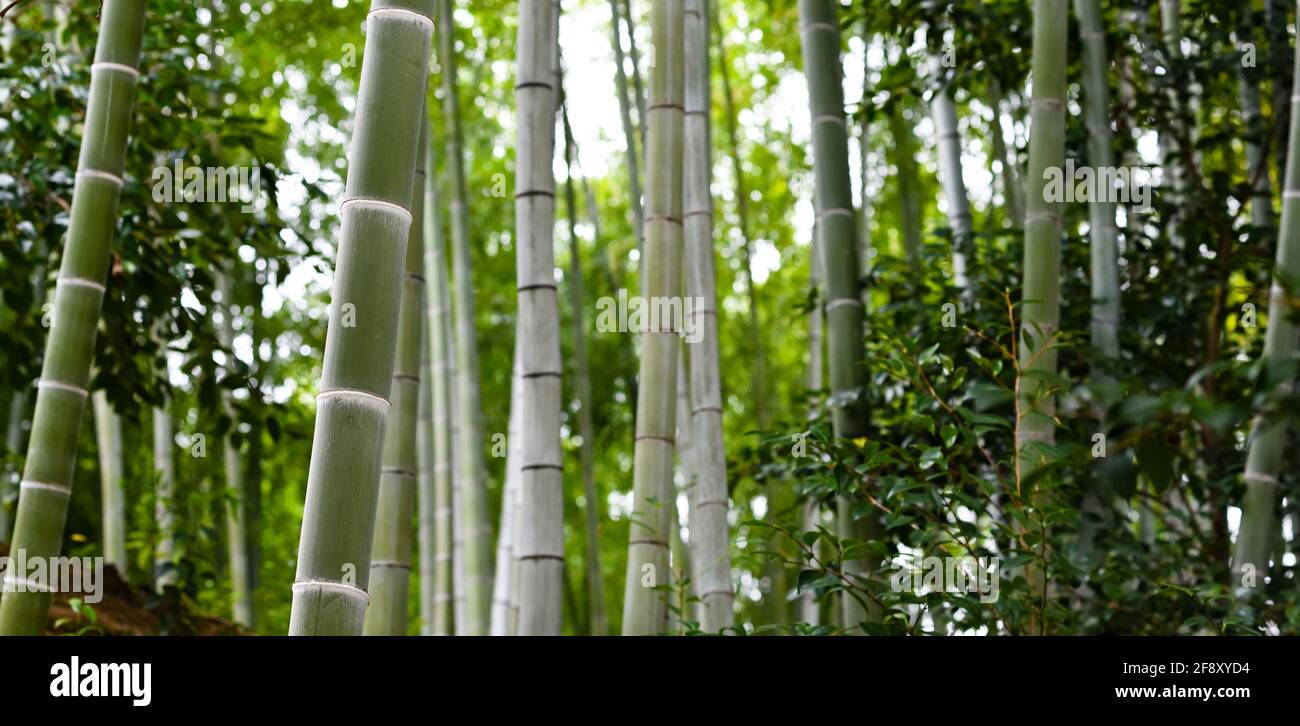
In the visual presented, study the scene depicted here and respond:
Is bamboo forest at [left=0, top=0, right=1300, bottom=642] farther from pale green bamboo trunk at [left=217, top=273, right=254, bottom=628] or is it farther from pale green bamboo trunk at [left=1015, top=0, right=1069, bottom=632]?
pale green bamboo trunk at [left=217, top=273, right=254, bottom=628]

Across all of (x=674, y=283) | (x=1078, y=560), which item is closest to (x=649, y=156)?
(x=674, y=283)

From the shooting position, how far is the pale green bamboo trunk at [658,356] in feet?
9.25

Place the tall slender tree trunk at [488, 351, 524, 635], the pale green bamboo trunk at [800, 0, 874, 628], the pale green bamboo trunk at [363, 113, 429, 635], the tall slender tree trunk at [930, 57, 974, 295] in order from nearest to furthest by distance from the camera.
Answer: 1. the pale green bamboo trunk at [363, 113, 429, 635]
2. the pale green bamboo trunk at [800, 0, 874, 628]
3. the tall slender tree trunk at [930, 57, 974, 295]
4. the tall slender tree trunk at [488, 351, 524, 635]

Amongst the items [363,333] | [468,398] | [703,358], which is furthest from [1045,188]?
[468,398]

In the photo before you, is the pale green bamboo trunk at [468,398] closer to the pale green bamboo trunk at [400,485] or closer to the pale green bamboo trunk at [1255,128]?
the pale green bamboo trunk at [400,485]

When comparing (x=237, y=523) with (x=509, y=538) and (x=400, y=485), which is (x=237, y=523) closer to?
(x=509, y=538)

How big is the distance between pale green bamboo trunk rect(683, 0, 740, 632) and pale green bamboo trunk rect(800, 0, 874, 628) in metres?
0.34

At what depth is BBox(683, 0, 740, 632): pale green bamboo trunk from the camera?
3.44 m

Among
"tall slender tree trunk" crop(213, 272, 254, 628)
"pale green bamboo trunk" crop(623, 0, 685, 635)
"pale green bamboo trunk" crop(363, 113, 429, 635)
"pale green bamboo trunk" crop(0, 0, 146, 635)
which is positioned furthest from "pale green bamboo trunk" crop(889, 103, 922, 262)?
"pale green bamboo trunk" crop(0, 0, 146, 635)

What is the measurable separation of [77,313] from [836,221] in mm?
1854

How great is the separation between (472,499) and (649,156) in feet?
8.22

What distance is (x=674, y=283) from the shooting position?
2875 mm

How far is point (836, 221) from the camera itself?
3330mm
